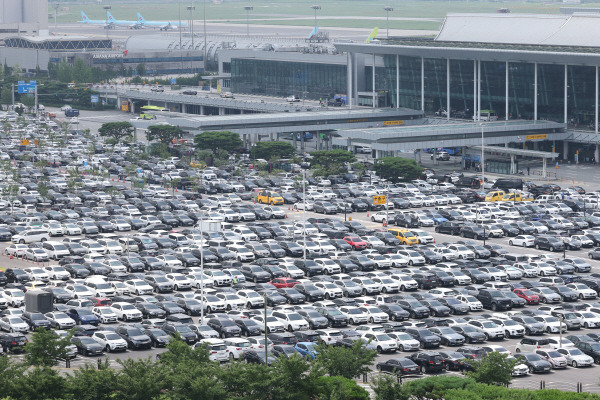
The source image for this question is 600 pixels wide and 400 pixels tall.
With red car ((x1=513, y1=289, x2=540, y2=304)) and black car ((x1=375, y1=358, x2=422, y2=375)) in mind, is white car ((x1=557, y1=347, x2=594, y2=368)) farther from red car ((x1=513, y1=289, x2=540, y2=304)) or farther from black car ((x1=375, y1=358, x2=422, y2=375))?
red car ((x1=513, y1=289, x2=540, y2=304))

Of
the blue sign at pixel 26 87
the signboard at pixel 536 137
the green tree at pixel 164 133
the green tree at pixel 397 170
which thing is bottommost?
the green tree at pixel 397 170

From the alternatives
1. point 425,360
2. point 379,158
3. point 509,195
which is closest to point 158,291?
point 425,360

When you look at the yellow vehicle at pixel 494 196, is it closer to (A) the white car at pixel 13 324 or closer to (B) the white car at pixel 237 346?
(B) the white car at pixel 237 346

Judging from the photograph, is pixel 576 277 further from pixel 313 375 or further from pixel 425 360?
pixel 313 375

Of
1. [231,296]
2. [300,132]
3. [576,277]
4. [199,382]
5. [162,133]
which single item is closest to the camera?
[199,382]

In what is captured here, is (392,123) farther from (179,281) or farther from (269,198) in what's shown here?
(179,281)

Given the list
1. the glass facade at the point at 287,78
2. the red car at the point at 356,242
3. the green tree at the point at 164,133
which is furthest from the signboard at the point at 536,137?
the red car at the point at 356,242
